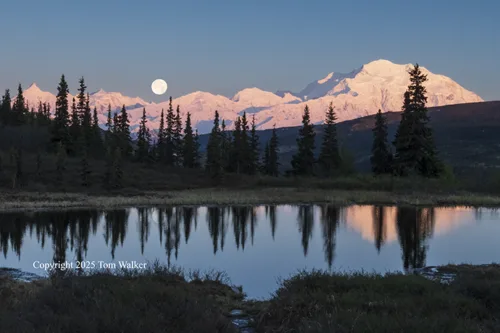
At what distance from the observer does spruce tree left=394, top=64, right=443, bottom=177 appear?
68.2 meters

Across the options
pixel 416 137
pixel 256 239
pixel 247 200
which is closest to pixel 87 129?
pixel 247 200

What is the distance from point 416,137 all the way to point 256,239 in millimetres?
44526

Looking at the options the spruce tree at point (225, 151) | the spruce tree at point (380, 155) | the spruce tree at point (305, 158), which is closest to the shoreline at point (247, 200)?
A: the spruce tree at point (380, 155)

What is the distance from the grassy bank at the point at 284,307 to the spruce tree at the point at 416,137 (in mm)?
58756

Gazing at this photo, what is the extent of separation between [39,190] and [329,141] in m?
45.2

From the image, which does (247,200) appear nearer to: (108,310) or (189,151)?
(189,151)

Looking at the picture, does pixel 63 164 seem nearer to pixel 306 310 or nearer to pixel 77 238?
pixel 77 238

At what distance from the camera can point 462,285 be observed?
11375mm

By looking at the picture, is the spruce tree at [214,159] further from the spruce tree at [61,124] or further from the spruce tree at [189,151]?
the spruce tree at [61,124]

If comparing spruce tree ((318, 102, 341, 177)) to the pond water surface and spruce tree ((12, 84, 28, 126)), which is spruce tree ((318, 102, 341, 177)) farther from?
spruce tree ((12, 84, 28, 126))

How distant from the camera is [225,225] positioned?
3675 cm

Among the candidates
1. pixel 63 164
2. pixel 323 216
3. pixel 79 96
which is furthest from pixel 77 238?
pixel 79 96

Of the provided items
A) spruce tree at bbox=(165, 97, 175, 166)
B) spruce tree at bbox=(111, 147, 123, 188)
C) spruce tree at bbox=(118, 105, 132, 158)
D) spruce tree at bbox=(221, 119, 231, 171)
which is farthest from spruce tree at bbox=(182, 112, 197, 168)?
spruce tree at bbox=(111, 147, 123, 188)

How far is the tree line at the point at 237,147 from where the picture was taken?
68.9m
